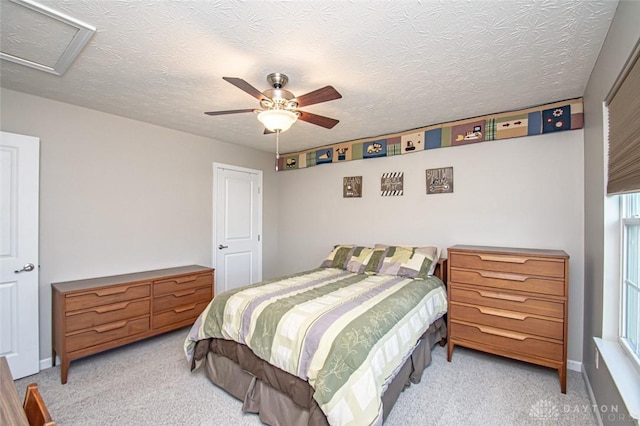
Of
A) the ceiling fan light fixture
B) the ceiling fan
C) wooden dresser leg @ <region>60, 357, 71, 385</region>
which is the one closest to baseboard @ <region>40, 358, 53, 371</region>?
wooden dresser leg @ <region>60, 357, 71, 385</region>

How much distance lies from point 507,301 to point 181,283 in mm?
3150

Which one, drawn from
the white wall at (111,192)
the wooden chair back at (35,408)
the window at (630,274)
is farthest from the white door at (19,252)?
the window at (630,274)

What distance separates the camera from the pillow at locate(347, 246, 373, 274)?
322 centimetres

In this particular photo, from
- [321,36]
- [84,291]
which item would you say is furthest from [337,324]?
[84,291]

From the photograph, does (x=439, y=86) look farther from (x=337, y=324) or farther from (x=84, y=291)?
(x=84, y=291)

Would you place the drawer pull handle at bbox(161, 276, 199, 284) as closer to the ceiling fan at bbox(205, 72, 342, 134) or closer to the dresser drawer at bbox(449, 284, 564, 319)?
the ceiling fan at bbox(205, 72, 342, 134)

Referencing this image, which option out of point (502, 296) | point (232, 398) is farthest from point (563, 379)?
point (232, 398)

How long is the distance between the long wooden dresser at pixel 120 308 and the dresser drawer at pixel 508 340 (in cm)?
272

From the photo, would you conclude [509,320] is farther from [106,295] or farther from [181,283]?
[106,295]

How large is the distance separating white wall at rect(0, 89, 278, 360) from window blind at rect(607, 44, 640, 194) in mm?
3809

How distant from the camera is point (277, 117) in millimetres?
1921

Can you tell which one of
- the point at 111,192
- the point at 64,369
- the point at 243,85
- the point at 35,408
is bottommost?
the point at 64,369

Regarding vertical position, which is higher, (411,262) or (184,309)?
(411,262)

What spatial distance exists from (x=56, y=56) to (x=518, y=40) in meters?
2.94
